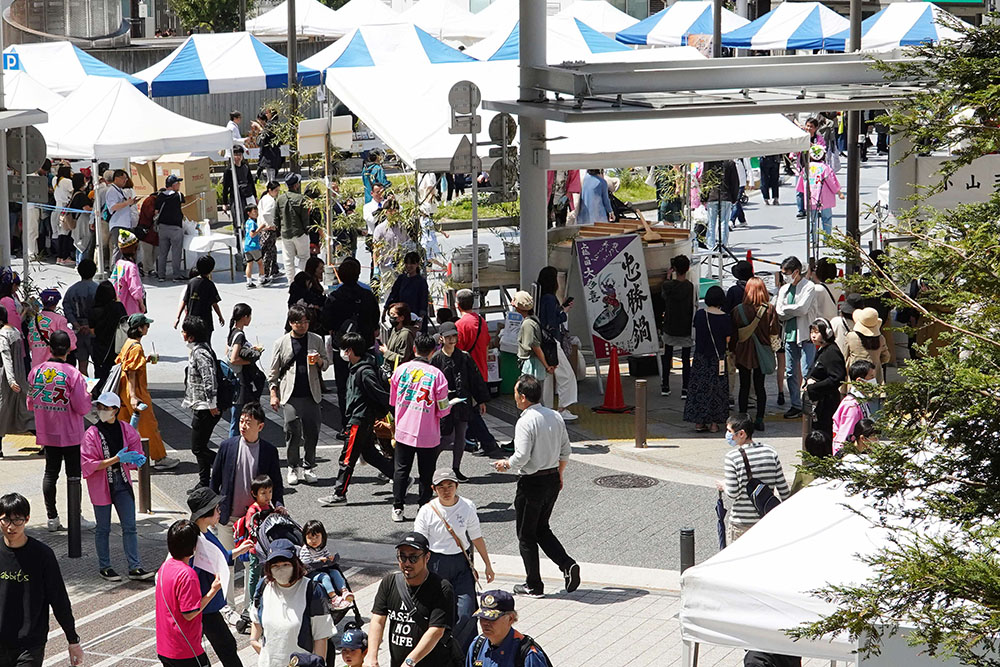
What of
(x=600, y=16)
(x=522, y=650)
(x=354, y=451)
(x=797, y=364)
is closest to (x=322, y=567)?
(x=522, y=650)

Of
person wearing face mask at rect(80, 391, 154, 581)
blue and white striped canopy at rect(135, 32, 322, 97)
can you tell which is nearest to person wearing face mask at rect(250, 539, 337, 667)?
person wearing face mask at rect(80, 391, 154, 581)

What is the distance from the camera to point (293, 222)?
73.4ft

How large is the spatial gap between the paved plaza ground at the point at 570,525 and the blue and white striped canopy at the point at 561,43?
9514 mm

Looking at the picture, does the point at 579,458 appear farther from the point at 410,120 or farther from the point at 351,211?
the point at 351,211

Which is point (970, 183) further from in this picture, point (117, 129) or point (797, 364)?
point (117, 129)

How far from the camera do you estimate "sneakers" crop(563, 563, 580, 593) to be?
37.6ft

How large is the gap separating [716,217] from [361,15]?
69.2 feet

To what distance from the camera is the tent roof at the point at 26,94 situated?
24375mm

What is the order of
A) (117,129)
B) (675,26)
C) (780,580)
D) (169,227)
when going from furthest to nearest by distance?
(675,26) < (169,227) < (117,129) < (780,580)

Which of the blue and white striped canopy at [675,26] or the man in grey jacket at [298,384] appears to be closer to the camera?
the man in grey jacket at [298,384]

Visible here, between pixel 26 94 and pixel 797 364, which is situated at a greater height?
pixel 26 94

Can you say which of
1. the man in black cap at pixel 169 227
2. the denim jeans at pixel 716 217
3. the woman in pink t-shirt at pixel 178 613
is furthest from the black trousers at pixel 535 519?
the denim jeans at pixel 716 217

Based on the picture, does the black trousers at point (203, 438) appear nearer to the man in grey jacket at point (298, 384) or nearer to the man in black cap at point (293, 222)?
the man in grey jacket at point (298, 384)

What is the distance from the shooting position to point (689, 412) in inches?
643
